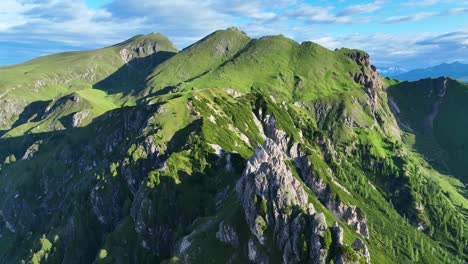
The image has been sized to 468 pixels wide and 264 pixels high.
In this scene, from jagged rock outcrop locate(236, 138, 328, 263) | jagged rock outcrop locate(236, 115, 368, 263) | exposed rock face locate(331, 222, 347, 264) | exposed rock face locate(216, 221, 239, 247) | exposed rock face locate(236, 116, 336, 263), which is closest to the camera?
exposed rock face locate(331, 222, 347, 264)

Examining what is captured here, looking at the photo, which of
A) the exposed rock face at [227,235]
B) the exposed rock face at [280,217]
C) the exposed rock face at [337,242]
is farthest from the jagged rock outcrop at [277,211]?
the exposed rock face at [227,235]

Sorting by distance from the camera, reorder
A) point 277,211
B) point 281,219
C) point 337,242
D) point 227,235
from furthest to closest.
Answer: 1. point 227,235
2. point 277,211
3. point 281,219
4. point 337,242

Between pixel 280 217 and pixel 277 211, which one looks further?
pixel 277 211

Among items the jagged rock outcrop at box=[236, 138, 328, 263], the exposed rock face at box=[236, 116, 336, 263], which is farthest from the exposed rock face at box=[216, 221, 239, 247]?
the exposed rock face at box=[236, 116, 336, 263]

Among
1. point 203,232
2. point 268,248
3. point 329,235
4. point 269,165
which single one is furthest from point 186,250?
point 329,235

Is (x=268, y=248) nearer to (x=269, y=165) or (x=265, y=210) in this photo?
(x=265, y=210)

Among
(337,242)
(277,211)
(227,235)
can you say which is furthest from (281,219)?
(227,235)

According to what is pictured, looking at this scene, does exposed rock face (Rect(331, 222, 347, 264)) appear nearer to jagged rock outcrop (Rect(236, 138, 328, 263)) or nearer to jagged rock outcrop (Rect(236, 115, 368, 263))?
jagged rock outcrop (Rect(236, 115, 368, 263))

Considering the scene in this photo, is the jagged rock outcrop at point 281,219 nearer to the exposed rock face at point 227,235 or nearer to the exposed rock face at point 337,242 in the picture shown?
the exposed rock face at point 337,242

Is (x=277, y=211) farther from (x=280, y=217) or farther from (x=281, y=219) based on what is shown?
(x=281, y=219)

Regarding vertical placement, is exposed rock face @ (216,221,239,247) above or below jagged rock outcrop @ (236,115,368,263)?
below
